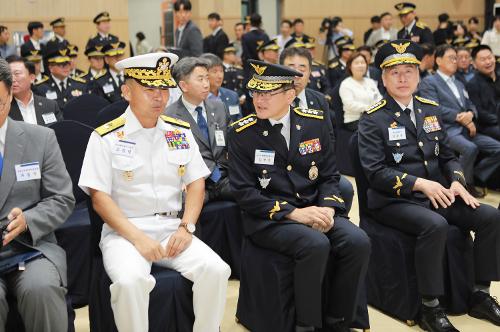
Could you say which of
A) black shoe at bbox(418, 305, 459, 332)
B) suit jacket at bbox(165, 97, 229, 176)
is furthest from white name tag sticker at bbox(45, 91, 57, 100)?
black shoe at bbox(418, 305, 459, 332)

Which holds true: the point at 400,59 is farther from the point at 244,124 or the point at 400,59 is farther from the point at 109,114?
the point at 109,114

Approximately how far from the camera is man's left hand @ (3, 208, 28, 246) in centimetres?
256

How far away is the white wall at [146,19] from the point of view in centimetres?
1410

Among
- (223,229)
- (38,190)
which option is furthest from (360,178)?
(38,190)

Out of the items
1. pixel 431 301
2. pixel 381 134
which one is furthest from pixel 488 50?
pixel 431 301

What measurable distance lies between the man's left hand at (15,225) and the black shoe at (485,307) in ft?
8.06

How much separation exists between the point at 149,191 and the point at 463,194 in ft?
5.96

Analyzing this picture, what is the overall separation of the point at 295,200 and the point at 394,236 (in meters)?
0.69

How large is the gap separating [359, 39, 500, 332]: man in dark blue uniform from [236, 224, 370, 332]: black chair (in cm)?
45

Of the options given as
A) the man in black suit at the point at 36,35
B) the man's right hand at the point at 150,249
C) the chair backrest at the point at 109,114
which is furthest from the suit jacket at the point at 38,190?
the man in black suit at the point at 36,35

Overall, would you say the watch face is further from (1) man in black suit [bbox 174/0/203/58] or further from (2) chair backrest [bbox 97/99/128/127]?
(1) man in black suit [bbox 174/0/203/58]

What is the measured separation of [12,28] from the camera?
12.0 meters

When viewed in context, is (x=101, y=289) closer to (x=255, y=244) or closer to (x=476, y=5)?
(x=255, y=244)

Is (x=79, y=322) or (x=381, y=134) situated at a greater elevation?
(x=381, y=134)
